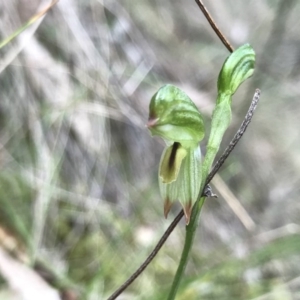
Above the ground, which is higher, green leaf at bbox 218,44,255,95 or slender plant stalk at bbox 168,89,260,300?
green leaf at bbox 218,44,255,95

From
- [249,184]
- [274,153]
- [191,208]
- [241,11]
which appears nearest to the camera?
[191,208]

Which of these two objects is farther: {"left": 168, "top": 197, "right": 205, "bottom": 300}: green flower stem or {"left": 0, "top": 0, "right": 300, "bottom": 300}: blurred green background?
{"left": 0, "top": 0, "right": 300, "bottom": 300}: blurred green background

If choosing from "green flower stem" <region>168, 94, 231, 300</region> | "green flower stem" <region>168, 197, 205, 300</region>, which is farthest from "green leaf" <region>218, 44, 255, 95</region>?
"green flower stem" <region>168, 197, 205, 300</region>

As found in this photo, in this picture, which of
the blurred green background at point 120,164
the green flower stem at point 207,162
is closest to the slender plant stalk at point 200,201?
the green flower stem at point 207,162

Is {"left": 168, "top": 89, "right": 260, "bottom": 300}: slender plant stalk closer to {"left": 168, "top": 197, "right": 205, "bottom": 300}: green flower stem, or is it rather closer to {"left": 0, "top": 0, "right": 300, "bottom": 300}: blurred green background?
{"left": 168, "top": 197, "right": 205, "bottom": 300}: green flower stem

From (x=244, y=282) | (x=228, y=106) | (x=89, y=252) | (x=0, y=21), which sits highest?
(x=0, y=21)

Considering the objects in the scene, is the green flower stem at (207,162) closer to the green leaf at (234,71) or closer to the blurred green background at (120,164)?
the green leaf at (234,71)

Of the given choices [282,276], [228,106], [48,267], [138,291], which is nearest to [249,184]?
[282,276]

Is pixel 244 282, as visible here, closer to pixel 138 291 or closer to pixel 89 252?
pixel 138 291
